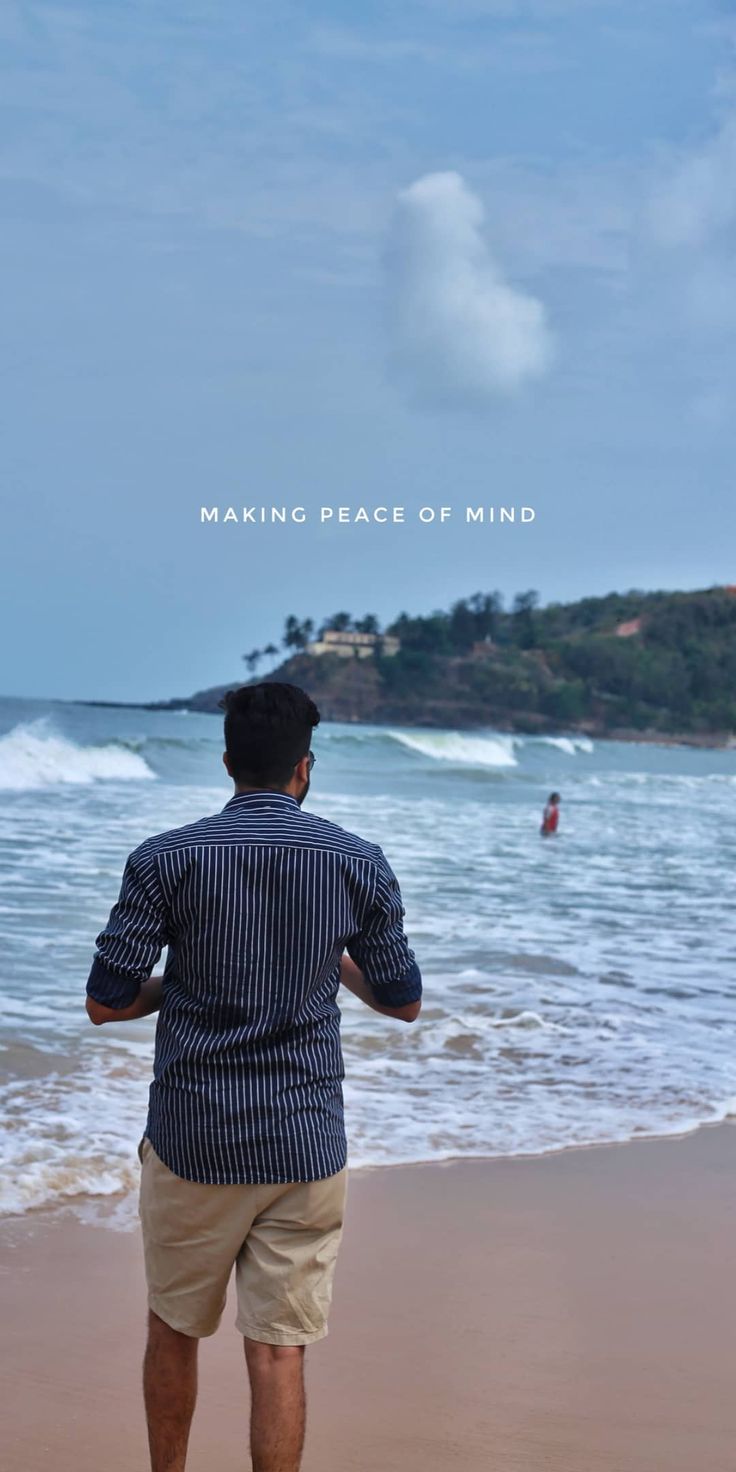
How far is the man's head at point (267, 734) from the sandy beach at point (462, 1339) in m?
1.46

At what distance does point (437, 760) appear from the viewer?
54.0 m

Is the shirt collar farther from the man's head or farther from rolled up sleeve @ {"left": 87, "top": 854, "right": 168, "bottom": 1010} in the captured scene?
rolled up sleeve @ {"left": 87, "top": 854, "right": 168, "bottom": 1010}

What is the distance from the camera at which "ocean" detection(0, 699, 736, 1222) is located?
5.11 metres

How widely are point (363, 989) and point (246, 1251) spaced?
1.52ft

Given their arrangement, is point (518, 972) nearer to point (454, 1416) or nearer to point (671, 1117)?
point (671, 1117)

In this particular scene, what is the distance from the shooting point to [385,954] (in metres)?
2.26

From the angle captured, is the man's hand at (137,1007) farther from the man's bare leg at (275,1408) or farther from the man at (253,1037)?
the man's bare leg at (275,1408)

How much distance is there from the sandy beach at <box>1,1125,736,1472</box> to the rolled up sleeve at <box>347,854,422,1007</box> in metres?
1.15

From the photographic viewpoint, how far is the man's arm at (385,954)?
7.32 ft

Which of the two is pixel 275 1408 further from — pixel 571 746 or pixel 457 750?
pixel 571 746

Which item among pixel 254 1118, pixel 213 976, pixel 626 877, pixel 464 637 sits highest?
pixel 464 637

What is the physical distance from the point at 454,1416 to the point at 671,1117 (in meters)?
2.77

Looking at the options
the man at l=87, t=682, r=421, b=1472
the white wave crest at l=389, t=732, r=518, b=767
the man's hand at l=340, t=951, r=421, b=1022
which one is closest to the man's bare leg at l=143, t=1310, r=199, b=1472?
the man at l=87, t=682, r=421, b=1472

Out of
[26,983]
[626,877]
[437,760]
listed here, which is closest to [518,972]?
[26,983]
